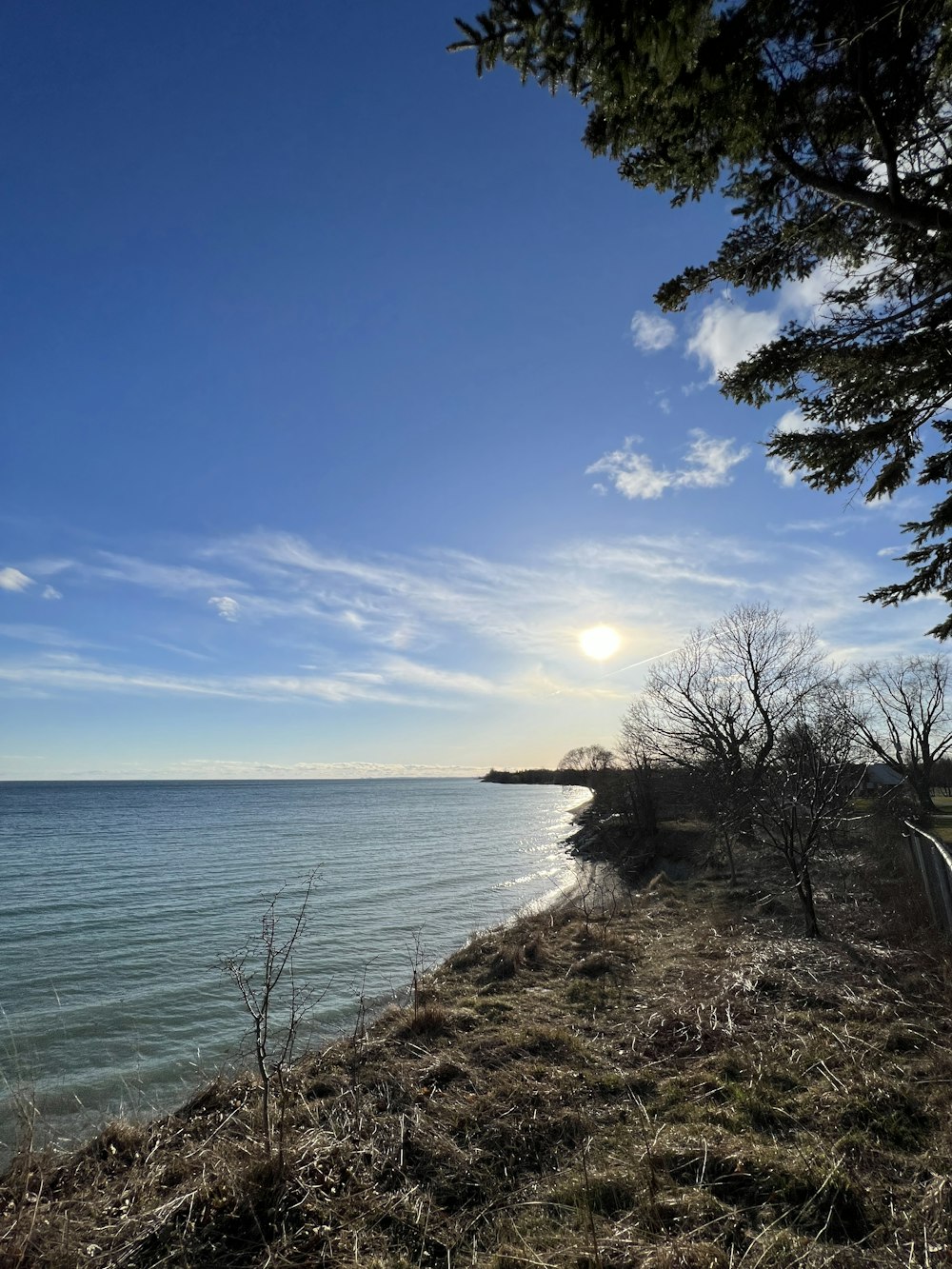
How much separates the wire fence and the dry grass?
916mm

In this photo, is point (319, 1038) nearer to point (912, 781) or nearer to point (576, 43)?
point (576, 43)

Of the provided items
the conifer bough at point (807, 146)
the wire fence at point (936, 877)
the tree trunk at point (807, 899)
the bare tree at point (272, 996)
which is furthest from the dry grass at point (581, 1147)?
the conifer bough at point (807, 146)

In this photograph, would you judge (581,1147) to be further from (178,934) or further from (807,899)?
(178,934)

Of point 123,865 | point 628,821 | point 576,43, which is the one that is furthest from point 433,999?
point 628,821

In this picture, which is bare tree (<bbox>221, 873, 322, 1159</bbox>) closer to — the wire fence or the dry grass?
the dry grass

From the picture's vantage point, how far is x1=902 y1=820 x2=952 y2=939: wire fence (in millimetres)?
9820

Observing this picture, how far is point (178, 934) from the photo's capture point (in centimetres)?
1891

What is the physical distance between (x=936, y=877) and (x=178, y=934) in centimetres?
1948

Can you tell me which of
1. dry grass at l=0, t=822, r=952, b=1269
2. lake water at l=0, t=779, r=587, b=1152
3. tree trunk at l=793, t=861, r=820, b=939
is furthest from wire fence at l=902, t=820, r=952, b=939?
lake water at l=0, t=779, r=587, b=1152

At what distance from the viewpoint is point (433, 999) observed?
10.8 metres

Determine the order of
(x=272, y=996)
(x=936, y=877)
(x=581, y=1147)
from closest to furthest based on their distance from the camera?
(x=581, y=1147) → (x=936, y=877) → (x=272, y=996)

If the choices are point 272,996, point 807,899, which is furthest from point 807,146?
point 272,996

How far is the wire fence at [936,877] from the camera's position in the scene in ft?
32.2

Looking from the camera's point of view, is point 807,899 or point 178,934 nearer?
point 807,899
